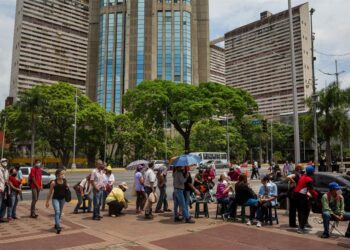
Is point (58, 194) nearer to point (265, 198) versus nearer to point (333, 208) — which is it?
point (265, 198)

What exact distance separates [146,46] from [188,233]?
9173cm

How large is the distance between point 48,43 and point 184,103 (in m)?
134

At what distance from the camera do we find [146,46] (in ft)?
319

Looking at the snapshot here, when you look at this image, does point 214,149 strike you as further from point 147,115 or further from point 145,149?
point 147,115

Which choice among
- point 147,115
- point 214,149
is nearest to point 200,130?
point 214,149

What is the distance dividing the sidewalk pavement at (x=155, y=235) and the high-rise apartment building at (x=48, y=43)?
5476 inches

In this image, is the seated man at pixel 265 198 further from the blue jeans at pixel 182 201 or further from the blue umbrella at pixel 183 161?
the blue umbrella at pixel 183 161

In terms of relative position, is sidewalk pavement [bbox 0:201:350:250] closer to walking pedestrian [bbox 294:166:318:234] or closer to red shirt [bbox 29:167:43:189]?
walking pedestrian [bbox 294:166:318:234]

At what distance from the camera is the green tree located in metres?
36.6

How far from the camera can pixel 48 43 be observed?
15475cm

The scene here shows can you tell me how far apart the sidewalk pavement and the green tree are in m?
25.6

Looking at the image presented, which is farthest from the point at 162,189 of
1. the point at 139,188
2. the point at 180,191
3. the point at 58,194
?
the point at 58,194

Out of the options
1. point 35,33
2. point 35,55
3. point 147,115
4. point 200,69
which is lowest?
point 147,115

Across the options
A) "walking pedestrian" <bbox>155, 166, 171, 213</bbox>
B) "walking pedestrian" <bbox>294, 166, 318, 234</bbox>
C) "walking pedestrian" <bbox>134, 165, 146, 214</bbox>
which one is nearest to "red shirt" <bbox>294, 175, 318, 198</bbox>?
"walking pedestrian" <bbox>294, 166, 318, 234</bbox>
